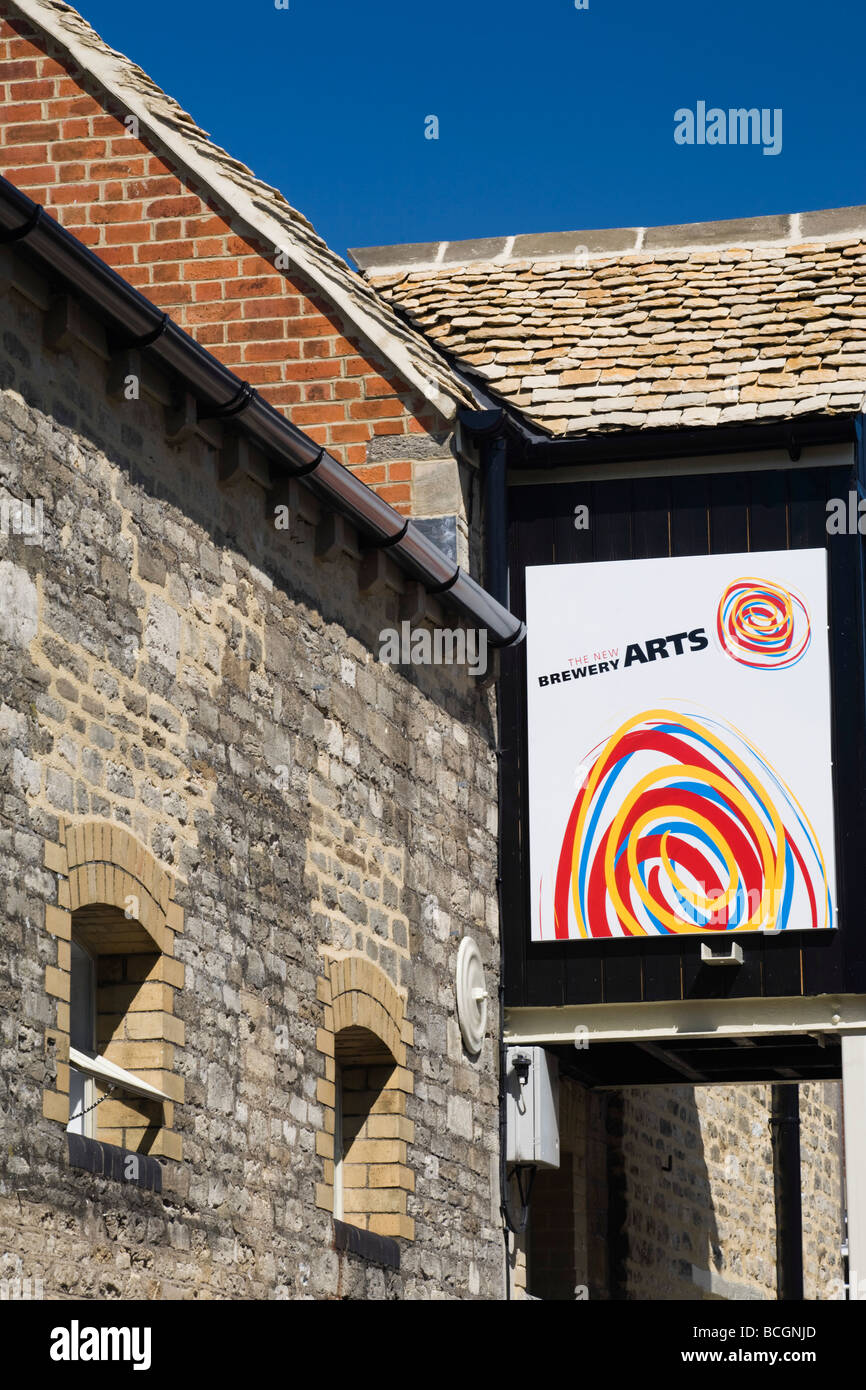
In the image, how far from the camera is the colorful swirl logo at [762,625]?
44.1 ft

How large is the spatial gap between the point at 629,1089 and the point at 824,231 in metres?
6.10

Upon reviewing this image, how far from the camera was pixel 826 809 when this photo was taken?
1320 cm

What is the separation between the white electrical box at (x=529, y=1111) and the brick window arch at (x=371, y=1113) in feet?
5.76

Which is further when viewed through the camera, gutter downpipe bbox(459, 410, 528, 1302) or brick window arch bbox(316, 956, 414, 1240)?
gutter downpipe bbox(459, 410, 528, 1302)

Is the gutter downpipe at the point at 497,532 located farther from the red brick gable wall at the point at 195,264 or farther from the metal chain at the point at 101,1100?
the metal chain at the point at 101,1100

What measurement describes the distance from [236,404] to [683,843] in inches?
180

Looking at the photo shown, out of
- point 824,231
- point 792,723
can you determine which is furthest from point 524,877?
point 824,231

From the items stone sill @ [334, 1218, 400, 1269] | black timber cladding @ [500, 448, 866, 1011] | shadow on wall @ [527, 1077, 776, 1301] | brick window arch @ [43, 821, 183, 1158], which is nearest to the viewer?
brick window arch @ [43, 821, 183, 1158]

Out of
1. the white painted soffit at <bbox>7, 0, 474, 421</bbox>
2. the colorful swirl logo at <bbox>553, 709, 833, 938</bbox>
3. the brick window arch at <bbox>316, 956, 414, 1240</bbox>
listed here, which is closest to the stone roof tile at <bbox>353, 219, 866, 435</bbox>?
the white painted soffit at <bbox>7, 0, 474, 421</bbox>

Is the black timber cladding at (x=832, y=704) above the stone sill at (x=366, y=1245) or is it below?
above

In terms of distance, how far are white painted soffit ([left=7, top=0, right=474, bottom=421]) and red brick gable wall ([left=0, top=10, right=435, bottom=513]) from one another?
0.11 m

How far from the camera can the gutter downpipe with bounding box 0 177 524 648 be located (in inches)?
337

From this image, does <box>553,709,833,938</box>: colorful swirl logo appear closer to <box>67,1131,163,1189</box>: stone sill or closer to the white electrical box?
the white electrical box

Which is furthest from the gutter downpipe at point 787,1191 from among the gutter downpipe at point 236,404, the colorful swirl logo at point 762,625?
the gutter downpipe at point 236,404
